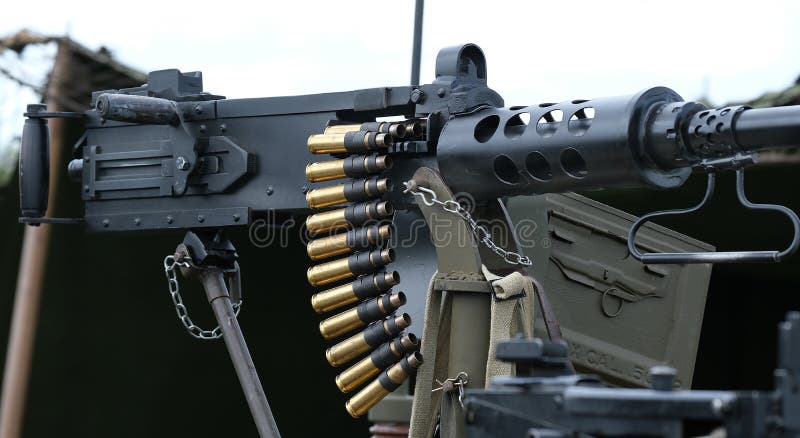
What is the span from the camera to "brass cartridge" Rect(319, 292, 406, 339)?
4.13 metres

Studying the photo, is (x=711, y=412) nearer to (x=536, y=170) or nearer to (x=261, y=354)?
(x=536, y=170)

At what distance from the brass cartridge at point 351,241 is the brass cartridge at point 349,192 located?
12 centimetres

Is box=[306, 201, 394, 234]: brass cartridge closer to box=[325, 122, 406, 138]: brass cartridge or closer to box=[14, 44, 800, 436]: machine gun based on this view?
box=[14, 44, 800, 436]: machine gun

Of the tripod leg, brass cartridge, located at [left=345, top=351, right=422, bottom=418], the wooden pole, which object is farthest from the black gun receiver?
the wooden pole

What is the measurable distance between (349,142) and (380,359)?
758 mm

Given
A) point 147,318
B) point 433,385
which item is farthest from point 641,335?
point 147,318

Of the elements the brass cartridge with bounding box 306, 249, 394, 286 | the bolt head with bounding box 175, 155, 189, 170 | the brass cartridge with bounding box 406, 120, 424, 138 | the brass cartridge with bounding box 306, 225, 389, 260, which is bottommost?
the brass cartridge with bounding box 306, 249, 394, 286

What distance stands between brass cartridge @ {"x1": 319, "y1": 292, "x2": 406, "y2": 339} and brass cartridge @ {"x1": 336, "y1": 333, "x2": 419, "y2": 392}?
0.35 feet

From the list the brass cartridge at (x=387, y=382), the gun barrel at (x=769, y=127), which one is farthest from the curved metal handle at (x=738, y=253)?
the brass cartridge at (x=387, y=382)

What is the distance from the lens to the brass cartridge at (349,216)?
4.12 m

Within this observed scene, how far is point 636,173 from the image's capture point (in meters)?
3.53

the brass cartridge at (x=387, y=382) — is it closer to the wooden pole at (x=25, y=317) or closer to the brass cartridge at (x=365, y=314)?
the brass cartridge at (x=365, y=314)

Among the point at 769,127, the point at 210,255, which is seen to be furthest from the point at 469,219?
Result: the point at 210,255

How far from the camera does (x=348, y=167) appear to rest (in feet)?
13.5
